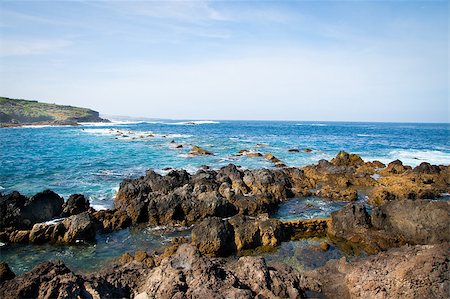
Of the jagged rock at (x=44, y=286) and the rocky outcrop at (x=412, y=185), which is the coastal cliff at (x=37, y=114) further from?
the jagged rock at (x=44, y=286)

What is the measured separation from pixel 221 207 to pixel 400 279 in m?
10.8

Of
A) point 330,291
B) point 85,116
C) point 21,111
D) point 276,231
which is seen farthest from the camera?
point 85,116

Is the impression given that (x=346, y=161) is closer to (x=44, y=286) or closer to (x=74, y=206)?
(x=74, y=206)

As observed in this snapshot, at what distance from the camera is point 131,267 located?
8719mm

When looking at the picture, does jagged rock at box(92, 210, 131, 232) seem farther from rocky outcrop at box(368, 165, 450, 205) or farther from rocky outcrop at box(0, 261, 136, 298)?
rocky outcrop at box(368, 165, 450, 205)

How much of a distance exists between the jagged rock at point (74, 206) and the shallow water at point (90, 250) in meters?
3.40

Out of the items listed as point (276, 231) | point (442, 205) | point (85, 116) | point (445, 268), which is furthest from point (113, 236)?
point (85, 116)

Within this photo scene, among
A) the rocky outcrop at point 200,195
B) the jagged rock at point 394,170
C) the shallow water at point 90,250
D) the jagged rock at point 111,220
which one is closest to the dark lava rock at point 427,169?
the jagged rock at point 394,170

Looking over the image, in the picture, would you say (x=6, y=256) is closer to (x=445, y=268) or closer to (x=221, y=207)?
(x=221, y=207)

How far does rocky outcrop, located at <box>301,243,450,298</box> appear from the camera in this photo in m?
7.34

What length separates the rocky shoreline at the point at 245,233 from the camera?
732cm

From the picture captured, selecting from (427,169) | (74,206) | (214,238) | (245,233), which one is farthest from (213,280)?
(427,169)

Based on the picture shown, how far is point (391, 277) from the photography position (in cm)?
787

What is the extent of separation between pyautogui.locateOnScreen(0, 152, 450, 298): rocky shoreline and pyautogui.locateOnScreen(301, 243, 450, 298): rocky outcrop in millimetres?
27
